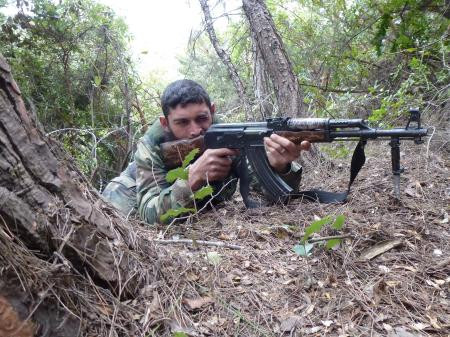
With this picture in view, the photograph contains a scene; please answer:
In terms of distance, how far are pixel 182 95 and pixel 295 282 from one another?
1.78m

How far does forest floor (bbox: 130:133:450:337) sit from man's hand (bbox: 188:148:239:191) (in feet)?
1.10

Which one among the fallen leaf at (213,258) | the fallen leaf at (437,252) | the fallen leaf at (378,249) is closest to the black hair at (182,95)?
the fallen leaf at (213,258)

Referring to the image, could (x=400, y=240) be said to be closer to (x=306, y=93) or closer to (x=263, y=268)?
(x=263, y=268)

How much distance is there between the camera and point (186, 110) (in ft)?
10.3

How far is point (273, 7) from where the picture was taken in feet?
22.6

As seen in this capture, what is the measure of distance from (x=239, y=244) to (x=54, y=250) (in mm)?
1142

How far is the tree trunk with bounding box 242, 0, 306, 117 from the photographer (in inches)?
153

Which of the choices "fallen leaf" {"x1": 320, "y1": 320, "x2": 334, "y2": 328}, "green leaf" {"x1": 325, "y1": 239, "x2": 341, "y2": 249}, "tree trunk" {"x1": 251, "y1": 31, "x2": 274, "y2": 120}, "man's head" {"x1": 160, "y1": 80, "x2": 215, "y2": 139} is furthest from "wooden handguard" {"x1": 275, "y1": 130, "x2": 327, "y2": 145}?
"tree trunk" {"x1": 251, "y1": 31, "x2": 274, "y2": 120}

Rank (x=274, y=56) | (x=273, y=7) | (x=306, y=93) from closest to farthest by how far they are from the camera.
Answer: (x=274, y=56)
(x=306, y=93)
(x=273, y=7)

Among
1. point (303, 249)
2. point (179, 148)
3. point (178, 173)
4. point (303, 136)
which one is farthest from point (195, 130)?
point (303, 249)

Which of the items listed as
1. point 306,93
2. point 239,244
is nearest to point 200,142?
point 239,244

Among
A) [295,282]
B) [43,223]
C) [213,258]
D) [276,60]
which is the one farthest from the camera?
[276,60]

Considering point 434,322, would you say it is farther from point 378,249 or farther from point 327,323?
point 378,249

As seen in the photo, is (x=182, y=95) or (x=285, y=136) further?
(x=182, y=95)
